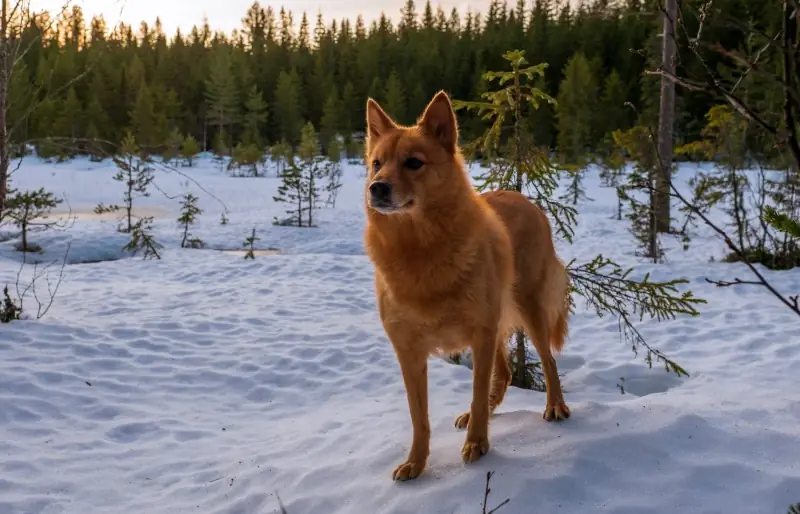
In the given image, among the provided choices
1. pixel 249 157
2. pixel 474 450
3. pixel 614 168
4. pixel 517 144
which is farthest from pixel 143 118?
pixel 474 450

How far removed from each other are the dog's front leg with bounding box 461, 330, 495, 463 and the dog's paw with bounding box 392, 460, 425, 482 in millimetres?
264

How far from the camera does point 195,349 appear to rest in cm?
661

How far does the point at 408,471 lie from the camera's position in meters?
3.19

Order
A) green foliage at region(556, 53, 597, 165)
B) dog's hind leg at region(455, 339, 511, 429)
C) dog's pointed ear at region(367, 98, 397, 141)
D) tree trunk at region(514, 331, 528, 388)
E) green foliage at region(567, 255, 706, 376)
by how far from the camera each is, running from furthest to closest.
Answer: green foliage at region(556, 53, 597, 165), tree trunk at region(514, 331, 528, 388), green foliage at region(567, 255, 706, 376), dog's hind leg at region(455, 339, 511, 429), dog's pointed ear at region(367, 98, 397, 141)

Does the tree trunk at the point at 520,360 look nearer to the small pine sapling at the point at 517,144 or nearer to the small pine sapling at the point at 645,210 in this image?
the small pine sapling at the point at 517,144

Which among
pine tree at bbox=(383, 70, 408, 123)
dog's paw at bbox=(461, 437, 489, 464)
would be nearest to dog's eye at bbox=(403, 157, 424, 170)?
dog's paw at bbox=(461, 437, 489, 464)

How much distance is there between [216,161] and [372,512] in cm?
4544

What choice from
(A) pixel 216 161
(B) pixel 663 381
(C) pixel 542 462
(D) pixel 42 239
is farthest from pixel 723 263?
(A) pixel 216 161

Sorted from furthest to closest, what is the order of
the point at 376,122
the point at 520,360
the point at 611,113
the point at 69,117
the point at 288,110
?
the point at 288,110 < the point at 69,117 < the point at 611,113 < the point at 520,360 < the point at 376,122

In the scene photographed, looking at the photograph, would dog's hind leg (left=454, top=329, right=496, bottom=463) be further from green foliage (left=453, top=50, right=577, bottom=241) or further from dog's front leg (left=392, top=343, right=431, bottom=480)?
green foliage (left=453, top=50, right=577, bottom=241)

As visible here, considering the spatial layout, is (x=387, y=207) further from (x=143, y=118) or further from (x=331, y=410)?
(x=143, y=118)

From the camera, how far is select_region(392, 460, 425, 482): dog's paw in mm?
3178

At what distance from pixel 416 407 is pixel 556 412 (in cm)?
102

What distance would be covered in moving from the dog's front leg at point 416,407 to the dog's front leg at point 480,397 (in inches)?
9.8
